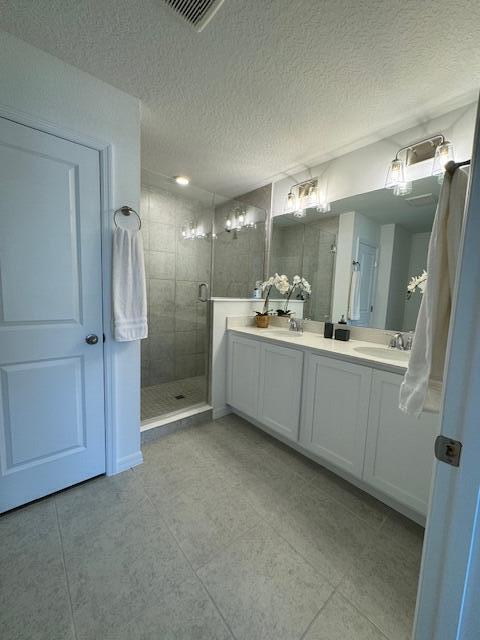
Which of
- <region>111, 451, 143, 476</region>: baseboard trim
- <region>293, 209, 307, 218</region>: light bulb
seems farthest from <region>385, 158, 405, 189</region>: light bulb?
<region>111, 451, 143, 476</region>: baseboard trim

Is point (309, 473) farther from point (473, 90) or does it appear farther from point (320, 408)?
point (473, 90)

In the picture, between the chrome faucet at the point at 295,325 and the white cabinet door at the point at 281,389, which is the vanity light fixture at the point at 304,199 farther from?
the white cabinet door at the point at 281,389

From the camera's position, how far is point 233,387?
250cm

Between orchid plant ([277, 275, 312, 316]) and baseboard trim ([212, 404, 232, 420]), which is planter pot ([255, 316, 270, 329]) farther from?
baseboard trim ([212, 404, 232, 420])

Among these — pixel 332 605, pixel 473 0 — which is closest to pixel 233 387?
pixel 332 605

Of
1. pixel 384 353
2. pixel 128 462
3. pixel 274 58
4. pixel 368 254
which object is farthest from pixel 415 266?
pixel 128 462

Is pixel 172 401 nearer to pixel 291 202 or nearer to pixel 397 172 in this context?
pixel 291 202

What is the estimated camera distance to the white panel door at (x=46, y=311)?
1.32 m

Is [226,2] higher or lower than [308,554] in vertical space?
higher

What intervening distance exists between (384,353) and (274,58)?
1888 mm

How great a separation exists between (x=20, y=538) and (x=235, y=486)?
1141mm

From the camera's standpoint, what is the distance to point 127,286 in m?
1.64

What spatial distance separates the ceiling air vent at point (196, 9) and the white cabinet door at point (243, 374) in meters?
1.90

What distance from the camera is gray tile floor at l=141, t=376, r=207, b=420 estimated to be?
95.9 inches
